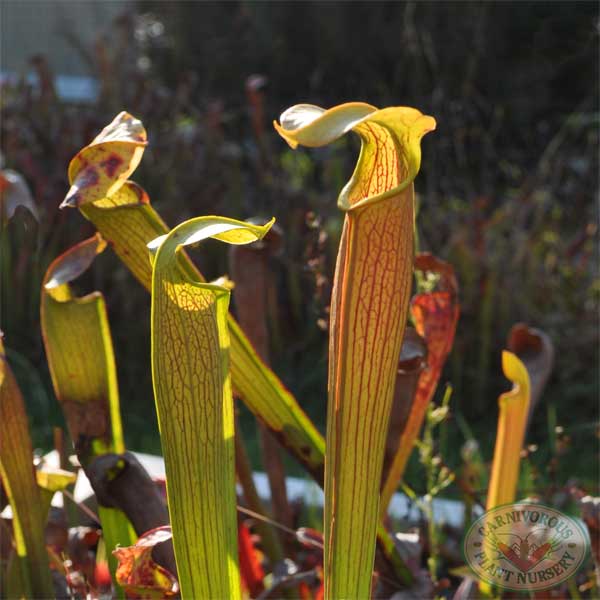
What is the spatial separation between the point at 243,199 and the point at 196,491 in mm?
2551

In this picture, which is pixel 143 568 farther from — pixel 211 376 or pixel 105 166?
pixel 105 166

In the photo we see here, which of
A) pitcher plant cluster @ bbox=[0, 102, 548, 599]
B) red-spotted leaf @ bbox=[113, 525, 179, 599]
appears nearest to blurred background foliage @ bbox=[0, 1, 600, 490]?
pitcher plant cluster @ bbox=[0, 102, 548, 599]

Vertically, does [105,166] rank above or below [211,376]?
above

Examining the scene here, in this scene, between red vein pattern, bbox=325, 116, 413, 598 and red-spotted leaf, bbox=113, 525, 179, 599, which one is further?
red-spotted leaf, bbox=113, 525, 179, 599

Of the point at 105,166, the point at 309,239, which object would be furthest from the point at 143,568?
the point at 309,239

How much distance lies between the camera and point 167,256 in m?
0.44

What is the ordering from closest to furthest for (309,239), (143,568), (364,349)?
(364,349)
(143,568)
(309,239)

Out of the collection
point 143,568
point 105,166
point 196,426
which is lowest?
point 143,568

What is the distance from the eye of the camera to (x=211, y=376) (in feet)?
1.66

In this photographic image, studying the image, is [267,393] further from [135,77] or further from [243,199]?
[135,77]

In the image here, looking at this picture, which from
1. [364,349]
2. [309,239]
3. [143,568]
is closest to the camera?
[364,349]

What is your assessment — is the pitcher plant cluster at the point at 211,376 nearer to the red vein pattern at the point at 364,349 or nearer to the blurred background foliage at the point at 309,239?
the red vein pattern at the point at 364,349

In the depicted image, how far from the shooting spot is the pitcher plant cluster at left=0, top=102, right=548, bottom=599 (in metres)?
0.46

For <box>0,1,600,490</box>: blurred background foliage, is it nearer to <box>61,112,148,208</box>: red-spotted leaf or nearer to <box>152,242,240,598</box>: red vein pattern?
<box>61,112,148,208</box>: red-spotted leaf
